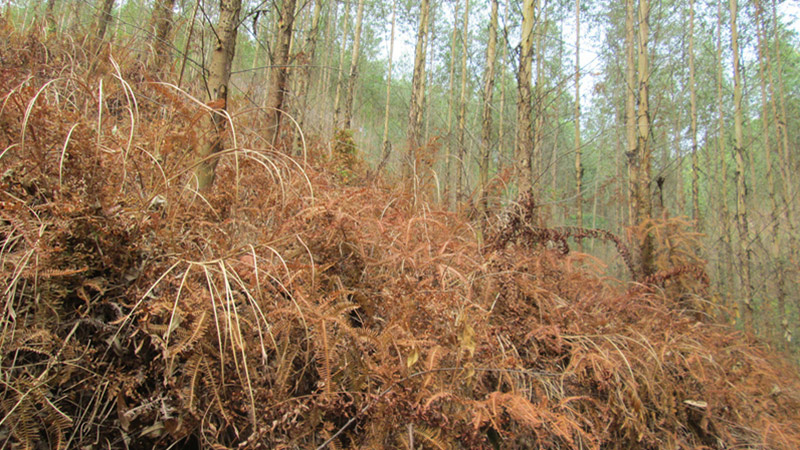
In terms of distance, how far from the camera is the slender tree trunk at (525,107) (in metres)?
3.39

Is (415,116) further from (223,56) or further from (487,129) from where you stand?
(223,56)

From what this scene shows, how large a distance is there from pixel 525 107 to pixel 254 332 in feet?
9.56

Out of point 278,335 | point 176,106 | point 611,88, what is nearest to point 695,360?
point 278,335

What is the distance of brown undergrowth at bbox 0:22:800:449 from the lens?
1.19m

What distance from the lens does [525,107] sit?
3.53 metres

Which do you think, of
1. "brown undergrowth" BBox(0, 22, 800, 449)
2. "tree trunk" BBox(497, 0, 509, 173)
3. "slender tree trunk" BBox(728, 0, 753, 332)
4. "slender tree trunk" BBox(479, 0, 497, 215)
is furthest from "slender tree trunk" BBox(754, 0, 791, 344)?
"brown undergrowth" BBox(0, 22, 800, 449)

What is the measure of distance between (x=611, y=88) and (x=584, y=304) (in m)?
19.6

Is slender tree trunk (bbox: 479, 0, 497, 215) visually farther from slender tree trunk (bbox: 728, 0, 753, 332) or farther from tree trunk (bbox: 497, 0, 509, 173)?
slender tree trunk (bbox: 728, 0, 753, 332)

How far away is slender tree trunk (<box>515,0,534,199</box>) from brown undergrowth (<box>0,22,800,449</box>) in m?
1.29

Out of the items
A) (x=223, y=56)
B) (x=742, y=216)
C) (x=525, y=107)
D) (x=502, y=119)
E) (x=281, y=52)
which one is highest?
(x=502, y=119)

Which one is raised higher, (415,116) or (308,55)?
(308,55)

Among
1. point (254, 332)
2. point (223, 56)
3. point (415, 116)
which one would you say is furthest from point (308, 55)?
point (254, 332)

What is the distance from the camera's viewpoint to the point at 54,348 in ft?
3.85

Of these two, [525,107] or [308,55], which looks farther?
[308,55]
